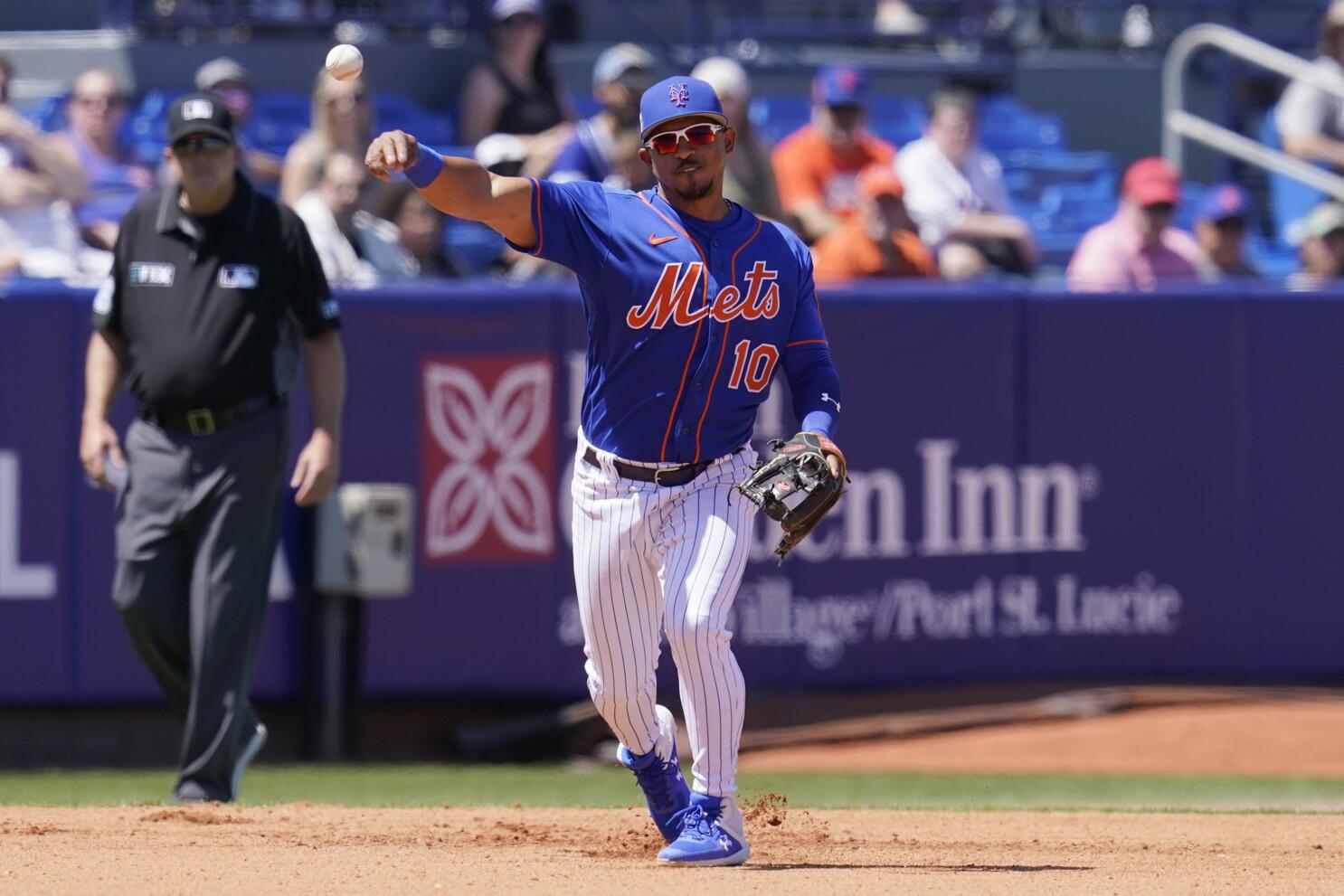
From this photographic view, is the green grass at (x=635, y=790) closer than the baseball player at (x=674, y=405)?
No

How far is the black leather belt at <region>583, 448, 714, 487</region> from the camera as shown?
520 centimetres

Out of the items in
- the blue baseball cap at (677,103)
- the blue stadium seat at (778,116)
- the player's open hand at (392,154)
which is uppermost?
the blue stadium seat at (778,116)

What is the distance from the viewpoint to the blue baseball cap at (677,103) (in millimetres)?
5059

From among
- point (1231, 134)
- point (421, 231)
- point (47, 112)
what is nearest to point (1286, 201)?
point (1231, 134)

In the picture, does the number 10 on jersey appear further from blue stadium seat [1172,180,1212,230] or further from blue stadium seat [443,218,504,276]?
blue stadium seat [1172,180,1212,230]

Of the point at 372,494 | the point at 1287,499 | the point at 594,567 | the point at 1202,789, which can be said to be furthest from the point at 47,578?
the point at 1287,499

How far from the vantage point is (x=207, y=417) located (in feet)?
21.3

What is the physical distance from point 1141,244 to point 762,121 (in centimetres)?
274

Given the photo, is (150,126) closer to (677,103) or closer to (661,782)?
(677,103)

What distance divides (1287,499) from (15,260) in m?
5.86

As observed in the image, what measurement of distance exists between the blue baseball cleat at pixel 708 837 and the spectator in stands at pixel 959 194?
18.8 feet

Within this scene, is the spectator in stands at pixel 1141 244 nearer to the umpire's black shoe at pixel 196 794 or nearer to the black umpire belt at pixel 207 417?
the black umpire belt at pixel 207 417

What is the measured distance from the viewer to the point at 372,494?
8.73 m

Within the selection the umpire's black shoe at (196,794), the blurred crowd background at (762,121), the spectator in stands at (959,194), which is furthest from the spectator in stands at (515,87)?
the umpire's black shoe at (196,794)
